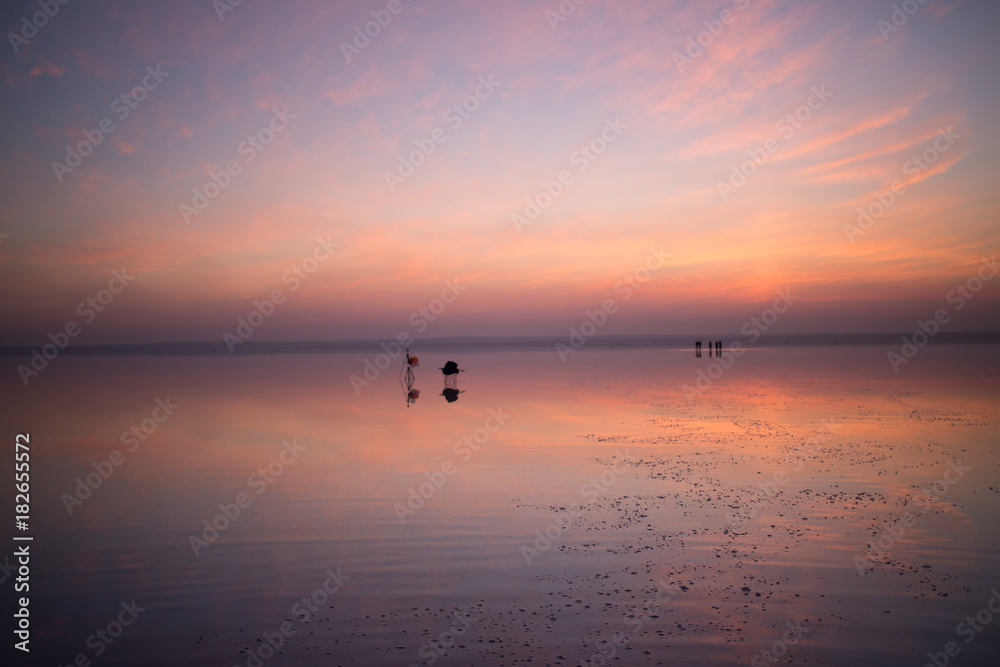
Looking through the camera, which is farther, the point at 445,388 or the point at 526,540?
the point at 445,388

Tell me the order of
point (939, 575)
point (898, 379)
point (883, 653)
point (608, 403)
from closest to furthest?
point (883, 653)
point (939, 575)
point (608, 403)
point (898, 379)

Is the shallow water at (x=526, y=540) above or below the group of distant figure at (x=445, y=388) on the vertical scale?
below

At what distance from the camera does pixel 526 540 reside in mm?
10828

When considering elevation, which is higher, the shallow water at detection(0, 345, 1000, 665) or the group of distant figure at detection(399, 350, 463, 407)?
the group of distant figure at detection(399, 350, 463, 407)

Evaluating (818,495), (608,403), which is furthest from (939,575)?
(608,403)

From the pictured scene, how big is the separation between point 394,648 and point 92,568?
5.92 m

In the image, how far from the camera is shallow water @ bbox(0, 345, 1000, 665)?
7395 millimetres

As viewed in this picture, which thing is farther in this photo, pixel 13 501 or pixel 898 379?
pixel 898 379

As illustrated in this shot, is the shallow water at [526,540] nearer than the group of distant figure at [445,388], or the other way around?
the shallow water at [526,540]

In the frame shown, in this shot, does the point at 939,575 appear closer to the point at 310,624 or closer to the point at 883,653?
the point at 883,653

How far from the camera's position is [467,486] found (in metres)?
14.6

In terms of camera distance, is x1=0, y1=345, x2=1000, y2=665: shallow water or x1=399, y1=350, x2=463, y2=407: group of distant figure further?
x1=399, y1=350, x2=463, y2=407: group of distant figure

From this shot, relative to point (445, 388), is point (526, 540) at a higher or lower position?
lower

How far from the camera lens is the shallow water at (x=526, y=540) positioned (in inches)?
291
